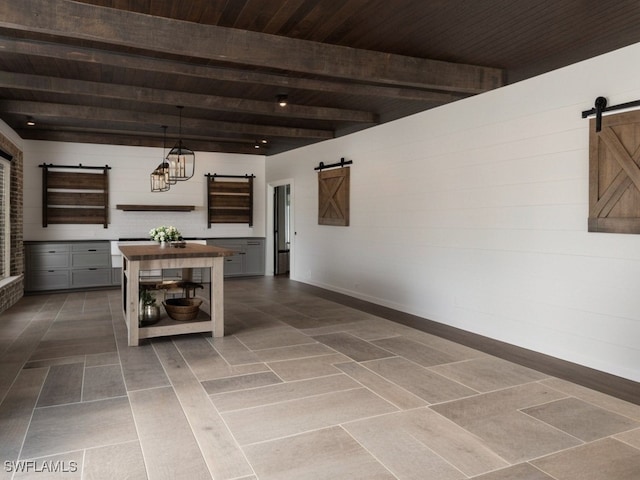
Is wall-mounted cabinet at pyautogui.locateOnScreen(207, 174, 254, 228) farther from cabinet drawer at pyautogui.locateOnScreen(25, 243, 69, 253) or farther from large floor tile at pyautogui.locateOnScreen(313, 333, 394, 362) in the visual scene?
large floor tile at pyautogui.locateOnScreen(313, 333, 394, 362)

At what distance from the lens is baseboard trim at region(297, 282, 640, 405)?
11.6 feet

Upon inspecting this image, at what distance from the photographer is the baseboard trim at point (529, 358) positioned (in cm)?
353

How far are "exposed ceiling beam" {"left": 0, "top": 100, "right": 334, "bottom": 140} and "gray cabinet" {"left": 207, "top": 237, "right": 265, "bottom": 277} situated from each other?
8.03 ft

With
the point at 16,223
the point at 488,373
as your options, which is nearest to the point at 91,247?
the point at 16,223

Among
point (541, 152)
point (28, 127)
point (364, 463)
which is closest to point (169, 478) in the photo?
point (364, 463)

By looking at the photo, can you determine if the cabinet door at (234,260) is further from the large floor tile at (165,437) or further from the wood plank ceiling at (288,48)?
the large floor tile at (165,437)

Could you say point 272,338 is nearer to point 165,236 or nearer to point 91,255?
point 165,236

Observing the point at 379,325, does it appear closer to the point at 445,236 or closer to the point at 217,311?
the point at 445,236

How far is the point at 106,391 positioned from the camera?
345cm

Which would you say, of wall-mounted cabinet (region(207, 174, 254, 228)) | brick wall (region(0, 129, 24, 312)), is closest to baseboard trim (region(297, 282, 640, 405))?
wall-mounted cabinet (region(207, 174, 254, 228))

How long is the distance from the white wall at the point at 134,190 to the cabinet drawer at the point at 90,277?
28.6 inches

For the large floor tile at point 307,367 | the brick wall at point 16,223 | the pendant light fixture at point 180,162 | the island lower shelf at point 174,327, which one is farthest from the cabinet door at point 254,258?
the large floor tile at point 307,367

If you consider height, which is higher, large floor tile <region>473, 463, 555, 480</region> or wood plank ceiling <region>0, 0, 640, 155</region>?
wood plank ceiling <region>0, 0, 640, 155</region>

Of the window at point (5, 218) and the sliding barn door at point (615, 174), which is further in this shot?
the window at point (5, 218)
